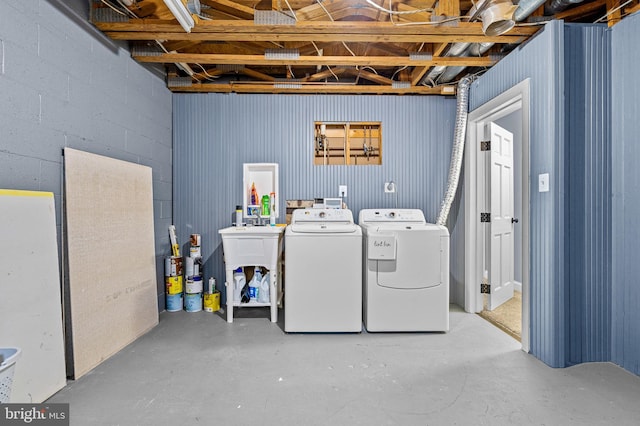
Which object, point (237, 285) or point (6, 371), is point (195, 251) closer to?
point (237, 285)

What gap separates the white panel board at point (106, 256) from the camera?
1914 mm

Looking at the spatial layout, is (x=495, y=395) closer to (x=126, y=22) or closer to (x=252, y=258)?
(x=252, y=258)

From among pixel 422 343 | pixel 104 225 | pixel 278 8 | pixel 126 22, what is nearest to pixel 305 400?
pixel 422 343

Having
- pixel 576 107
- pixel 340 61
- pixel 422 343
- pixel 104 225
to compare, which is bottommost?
pixel 422 343

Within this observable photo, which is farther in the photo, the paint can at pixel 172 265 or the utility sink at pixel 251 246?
the paint can at pixel 172 265

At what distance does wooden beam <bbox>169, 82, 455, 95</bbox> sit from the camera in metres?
3.18

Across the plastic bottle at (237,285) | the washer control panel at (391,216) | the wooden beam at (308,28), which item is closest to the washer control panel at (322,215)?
the washer control panel at (391,216)

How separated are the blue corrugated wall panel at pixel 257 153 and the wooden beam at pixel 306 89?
0.08 m

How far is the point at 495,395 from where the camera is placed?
1744mm

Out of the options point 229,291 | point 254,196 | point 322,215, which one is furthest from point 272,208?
point 229,291

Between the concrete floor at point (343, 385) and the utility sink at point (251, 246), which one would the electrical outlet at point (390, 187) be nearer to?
the utility sink at point (251, 246)

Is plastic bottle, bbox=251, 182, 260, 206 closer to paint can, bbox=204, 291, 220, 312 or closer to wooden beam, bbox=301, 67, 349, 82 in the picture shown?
paint can, bbox=204, 291, 220, 312

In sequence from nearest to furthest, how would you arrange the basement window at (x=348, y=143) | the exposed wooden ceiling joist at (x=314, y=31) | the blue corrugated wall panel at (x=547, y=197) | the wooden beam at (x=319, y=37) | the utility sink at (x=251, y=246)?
the blue corrugated wall panel at (x=547, y=197) < the exposed wooden ceiling joist at (x=314, y=31) < the wooden beam at (x=319, y=37) < the utility sink at (x=251, y=246) < the basement window at (x=348, y=143)

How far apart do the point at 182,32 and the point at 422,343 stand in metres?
2.76
